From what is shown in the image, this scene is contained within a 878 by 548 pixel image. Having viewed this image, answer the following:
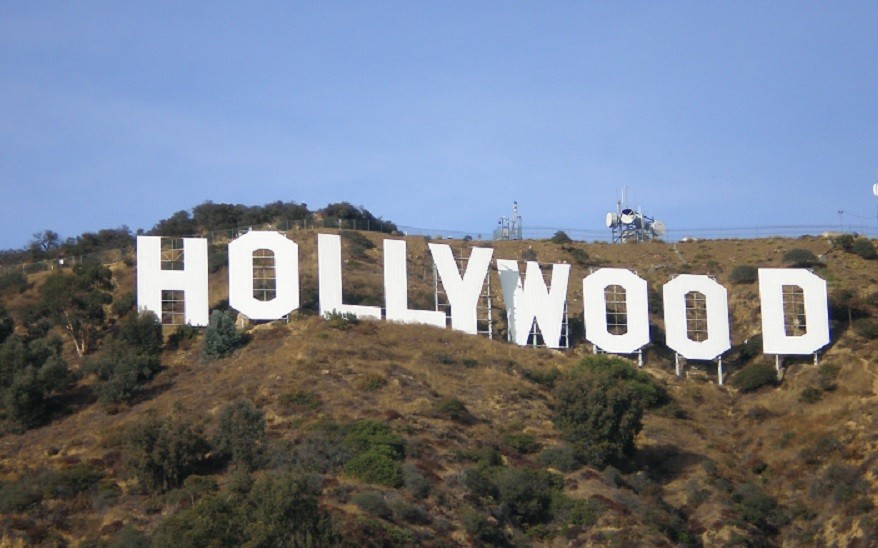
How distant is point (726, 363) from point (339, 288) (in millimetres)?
18914

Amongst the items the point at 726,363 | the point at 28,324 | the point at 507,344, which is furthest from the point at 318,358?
the point at 726,363

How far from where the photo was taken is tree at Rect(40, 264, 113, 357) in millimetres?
64000

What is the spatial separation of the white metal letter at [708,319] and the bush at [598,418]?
10.3 meters

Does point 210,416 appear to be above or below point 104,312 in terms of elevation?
below

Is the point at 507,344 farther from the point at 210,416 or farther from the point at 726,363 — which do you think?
the point at 210,416

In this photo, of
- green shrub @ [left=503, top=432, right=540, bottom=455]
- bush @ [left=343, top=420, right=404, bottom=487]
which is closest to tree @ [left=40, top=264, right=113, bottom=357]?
bush @ [left=343, top=420, right=404, bottom=487]

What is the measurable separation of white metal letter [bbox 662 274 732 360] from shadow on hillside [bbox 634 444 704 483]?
9.62m

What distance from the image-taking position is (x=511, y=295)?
65250 mm

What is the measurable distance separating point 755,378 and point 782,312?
3.55 metres

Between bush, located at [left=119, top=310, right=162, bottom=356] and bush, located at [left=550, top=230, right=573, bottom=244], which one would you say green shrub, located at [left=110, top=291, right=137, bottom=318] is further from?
bush, located at [left=550, top=230, right=573, bottom=244]

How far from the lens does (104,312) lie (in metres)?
65.3

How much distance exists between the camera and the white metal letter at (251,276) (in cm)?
6184

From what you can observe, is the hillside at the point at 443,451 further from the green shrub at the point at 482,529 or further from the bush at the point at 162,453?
the bush at the point at 162,453

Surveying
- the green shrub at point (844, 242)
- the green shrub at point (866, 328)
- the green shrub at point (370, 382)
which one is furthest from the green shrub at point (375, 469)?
the green shrub at point (844, 242)
